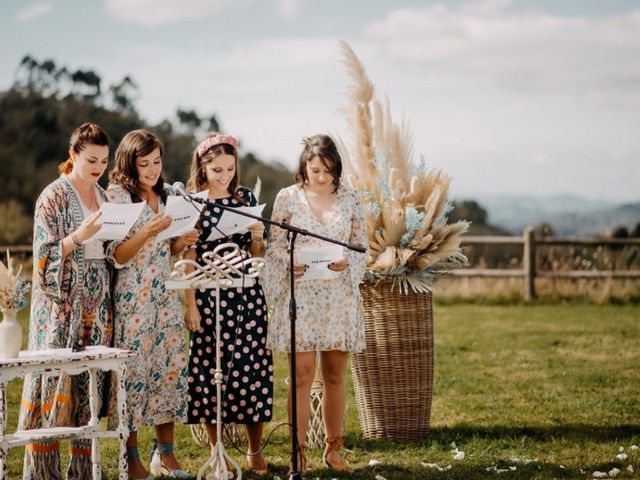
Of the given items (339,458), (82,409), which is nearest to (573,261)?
(339,458)

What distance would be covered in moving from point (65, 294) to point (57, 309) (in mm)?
93

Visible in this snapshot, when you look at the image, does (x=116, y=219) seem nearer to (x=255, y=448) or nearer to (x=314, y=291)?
(x=314, y=291)

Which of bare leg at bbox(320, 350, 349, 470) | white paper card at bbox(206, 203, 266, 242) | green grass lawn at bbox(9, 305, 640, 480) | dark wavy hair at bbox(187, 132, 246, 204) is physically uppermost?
dark wavy hair at bbox(187, 132, 246, 204)

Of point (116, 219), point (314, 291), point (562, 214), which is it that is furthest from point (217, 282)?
point (562, 214)

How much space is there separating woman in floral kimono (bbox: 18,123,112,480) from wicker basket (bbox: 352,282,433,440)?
180 cm

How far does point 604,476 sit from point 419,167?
2.23 metres

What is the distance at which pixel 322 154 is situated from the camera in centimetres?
489

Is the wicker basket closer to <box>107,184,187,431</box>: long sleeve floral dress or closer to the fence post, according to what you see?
<box>107,184,187,431</box>: long sleeve floral dress

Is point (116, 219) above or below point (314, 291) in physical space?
above

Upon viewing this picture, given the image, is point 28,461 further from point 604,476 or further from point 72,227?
point 604,476

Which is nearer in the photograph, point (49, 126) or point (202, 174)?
point (202, 174)

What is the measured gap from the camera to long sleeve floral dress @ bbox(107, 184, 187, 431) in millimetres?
4602

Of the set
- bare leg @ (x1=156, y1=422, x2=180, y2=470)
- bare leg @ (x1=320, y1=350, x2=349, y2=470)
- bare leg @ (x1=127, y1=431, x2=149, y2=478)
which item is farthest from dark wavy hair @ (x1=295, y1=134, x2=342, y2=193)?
bare leg @ (x1=127, y1=431, x2=149, y2=478)

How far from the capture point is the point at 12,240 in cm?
1764
